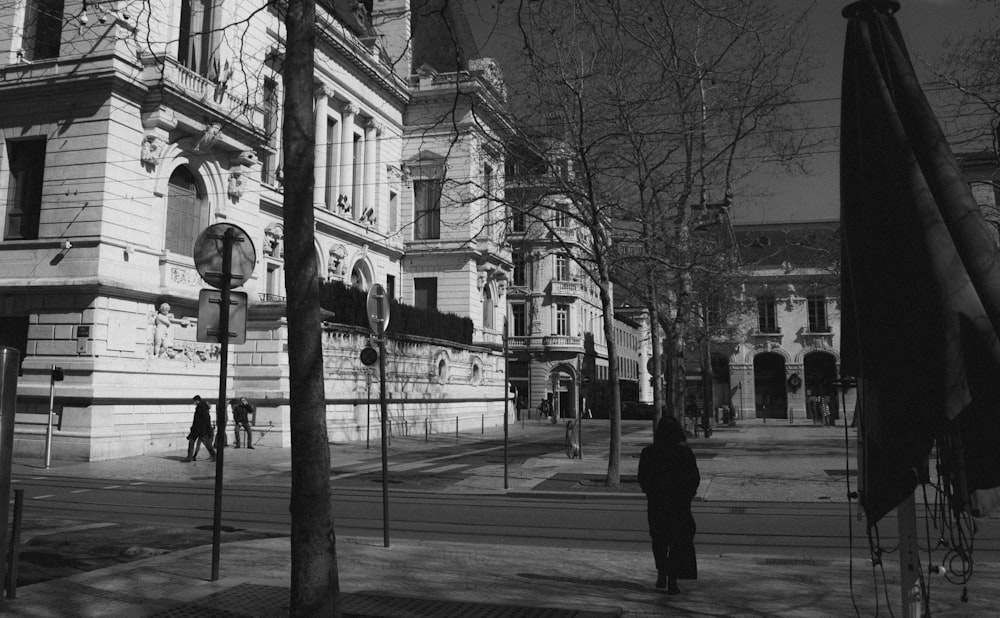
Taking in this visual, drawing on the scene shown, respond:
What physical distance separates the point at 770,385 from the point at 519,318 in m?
21.9

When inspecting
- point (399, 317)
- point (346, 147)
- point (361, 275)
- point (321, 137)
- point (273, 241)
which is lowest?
point (399, 317)

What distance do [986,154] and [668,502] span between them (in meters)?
14.1

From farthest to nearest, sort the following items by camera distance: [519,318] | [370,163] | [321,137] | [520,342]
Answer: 1. [519,318]
2. [520,342]
3. [370,163]
4. [321,137]

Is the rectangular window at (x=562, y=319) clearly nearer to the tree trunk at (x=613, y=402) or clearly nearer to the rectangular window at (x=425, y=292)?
the rectangular window at (x=425, y=292)

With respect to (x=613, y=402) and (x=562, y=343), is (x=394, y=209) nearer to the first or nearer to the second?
(x=562, y=343)

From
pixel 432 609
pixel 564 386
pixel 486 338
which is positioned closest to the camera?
pixel 432 609

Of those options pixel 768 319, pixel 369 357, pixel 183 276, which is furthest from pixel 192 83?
pixel 768 319

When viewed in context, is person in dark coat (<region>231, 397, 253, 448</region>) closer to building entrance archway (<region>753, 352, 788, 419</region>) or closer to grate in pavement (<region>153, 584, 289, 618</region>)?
grate in pavement (<region>153, 584, 289, 618</region>)

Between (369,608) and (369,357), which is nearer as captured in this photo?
(369,608)

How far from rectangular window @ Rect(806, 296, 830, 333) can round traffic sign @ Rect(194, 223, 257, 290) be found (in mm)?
58203

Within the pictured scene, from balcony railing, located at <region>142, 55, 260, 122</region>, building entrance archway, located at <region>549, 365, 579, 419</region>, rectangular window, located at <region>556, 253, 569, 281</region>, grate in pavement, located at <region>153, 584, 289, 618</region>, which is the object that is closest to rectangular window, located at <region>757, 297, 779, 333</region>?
building entrance archway, located at <region>549, 365, 579, 419</region>

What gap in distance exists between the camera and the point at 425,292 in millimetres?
49562

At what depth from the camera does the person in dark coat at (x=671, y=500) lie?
6.50 meters

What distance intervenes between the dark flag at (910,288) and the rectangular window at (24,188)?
81.7 ft
